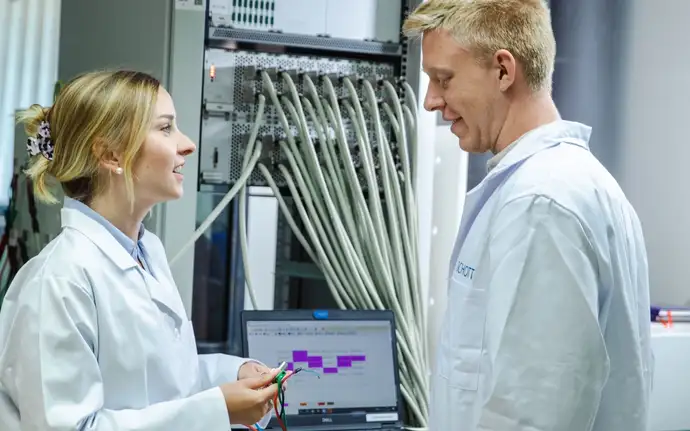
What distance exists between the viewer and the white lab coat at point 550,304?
1.15 m

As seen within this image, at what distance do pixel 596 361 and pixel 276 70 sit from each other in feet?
4.05

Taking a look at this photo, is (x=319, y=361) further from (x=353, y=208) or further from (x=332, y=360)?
(x=353, y=208)

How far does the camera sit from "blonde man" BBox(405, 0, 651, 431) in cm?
115

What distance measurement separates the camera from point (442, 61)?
4.49 ft

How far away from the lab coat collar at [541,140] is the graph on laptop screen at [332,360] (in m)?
0.84

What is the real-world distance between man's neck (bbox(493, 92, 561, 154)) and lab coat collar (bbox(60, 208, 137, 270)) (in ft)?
2.11

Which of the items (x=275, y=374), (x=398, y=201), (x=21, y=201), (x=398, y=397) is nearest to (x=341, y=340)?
(x=398, y=397)

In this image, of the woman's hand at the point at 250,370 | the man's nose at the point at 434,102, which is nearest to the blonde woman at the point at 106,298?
the woman's hand at the point at 250,370

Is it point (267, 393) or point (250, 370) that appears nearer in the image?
point (267, 393)

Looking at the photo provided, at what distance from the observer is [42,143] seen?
1.45 meters

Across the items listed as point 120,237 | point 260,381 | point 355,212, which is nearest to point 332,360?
point 355,212

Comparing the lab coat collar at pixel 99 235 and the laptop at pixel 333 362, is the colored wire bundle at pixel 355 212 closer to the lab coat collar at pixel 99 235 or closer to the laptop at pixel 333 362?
the laptop at pixel 333 362

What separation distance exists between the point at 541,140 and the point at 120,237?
0.70 meters

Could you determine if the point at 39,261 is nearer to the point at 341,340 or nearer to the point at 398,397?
the point at 341,340
